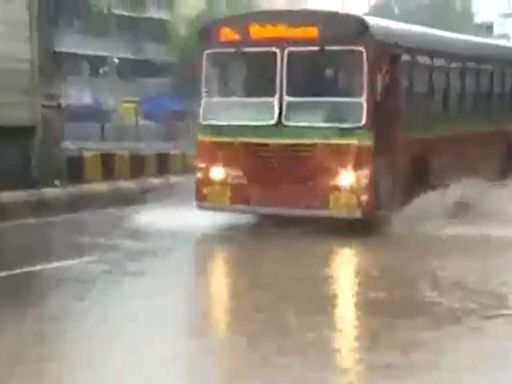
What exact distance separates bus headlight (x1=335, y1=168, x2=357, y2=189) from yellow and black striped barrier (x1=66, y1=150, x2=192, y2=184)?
790cm

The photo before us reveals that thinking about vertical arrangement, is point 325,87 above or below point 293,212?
above

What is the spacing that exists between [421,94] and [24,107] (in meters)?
7.02

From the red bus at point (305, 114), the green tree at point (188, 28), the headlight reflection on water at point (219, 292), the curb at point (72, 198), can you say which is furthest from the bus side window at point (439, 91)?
the green tree at point (188, 28)

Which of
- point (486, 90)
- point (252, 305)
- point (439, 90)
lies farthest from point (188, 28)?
Result: point (252, 305)

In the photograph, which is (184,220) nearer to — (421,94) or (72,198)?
(72,198)

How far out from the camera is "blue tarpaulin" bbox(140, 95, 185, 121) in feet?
157

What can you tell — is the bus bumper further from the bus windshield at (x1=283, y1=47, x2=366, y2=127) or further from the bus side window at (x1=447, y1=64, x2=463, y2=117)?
the bus side window at (x1=447, y1=64, x2=463, y2=117)

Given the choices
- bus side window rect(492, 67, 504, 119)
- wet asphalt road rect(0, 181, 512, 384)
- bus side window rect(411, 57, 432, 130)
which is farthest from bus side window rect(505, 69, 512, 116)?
wet asphalt road rect(0, 181, 512, 384)

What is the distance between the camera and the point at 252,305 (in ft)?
38.4

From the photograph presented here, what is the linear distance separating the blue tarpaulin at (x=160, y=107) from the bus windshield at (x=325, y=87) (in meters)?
29.9

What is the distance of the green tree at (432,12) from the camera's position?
53125 millimetres

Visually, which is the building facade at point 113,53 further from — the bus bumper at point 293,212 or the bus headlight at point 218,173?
the bus bumper at point 293,212

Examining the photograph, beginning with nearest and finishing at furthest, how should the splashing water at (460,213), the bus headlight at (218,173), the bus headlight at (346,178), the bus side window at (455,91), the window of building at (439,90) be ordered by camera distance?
the bus headlight at (346,178)
the bus headlight at (218,173)
the splashing water at (460,213)
the window of building at (439,90)
the bus side window at (455,91)

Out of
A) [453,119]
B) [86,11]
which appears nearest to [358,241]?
[453,119]
